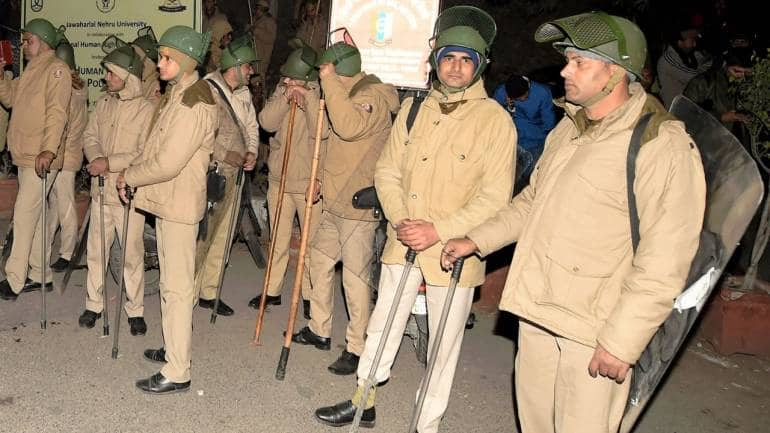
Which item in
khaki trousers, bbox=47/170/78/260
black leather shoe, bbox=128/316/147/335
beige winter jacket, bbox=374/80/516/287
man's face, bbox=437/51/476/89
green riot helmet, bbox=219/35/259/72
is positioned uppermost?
man's face, bbox=437/51/476/89

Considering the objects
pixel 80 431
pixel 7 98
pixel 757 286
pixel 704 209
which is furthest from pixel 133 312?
pixel 757 286

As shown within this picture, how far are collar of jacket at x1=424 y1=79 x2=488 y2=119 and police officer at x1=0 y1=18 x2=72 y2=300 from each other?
3.36 m

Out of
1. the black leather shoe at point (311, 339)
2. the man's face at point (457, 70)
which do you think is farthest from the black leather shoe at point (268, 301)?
the man's face at point (457, 70)

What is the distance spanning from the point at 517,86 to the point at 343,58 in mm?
2563

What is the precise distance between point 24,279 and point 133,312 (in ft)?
4.04

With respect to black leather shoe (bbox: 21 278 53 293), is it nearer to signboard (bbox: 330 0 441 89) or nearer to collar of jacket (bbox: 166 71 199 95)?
collar of jacket (bbox: 166 71 199 95)

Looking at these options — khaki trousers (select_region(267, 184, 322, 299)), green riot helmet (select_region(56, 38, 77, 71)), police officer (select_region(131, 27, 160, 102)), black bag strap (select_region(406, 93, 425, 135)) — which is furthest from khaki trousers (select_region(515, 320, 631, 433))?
green riot helmet (select_region(56, 38, 77, 71))

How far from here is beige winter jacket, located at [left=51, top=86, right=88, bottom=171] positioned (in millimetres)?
6387

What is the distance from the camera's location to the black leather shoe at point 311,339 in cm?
557

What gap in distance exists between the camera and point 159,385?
454cm

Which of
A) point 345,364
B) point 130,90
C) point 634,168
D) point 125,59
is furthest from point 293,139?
point 634,168

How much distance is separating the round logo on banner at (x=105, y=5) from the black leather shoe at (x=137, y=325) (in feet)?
15.5

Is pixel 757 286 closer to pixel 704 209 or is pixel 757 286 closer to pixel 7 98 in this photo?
pixel 704 209

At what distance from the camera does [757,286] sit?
667 centimetres
